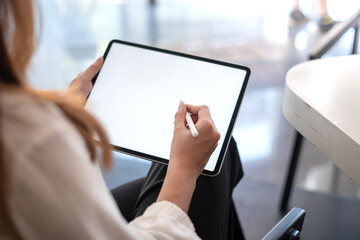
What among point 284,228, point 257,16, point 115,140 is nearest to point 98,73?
point 115,140

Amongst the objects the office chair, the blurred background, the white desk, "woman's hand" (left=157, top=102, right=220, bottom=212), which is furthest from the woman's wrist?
the blurred background

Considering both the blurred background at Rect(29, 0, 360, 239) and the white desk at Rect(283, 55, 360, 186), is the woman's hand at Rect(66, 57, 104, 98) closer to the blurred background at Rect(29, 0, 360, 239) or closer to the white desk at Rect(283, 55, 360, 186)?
the white desk at Rect(283, 55, 360, 186)

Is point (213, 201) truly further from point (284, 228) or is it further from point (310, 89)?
point (310, 89)

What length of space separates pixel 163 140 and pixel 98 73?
18cm

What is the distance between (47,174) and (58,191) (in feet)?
0.06

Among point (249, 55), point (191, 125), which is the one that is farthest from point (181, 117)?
point (249, 55)

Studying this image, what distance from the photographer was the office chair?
2.04ft

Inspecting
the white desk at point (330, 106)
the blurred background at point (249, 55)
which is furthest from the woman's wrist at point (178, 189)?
the blurred background at point (249, 55)

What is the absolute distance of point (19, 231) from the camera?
39 cm

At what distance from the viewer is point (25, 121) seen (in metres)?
0.37

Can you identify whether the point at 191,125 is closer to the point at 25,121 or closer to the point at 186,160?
the point at 186,160

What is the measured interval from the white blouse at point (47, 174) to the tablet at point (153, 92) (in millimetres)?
368

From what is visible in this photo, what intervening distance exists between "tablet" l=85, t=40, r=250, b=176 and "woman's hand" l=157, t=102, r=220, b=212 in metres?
0.12

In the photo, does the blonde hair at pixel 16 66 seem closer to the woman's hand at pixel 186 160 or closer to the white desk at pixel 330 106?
the woman's hand at pixel 186 160
